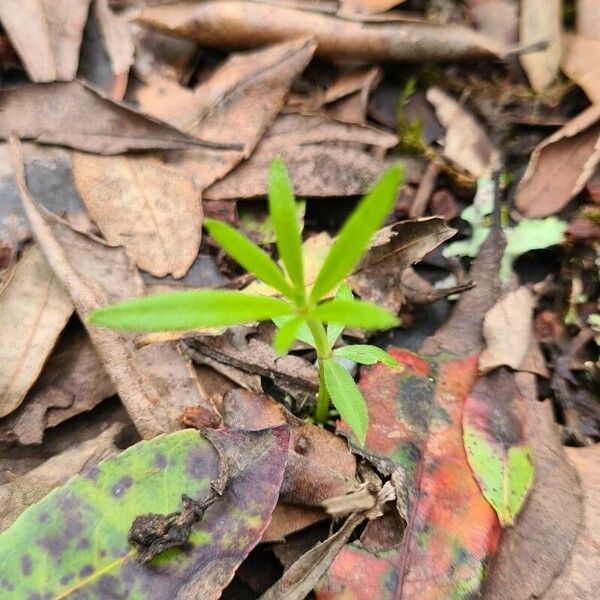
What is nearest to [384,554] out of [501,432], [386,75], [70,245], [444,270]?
[501,432]

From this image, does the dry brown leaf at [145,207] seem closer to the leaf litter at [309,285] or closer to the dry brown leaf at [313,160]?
the leaf litter at [309,285]

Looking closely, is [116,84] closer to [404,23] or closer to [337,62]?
[337,62]

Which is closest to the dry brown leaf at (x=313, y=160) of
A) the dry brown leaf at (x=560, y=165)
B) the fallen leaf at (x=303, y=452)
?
the dry brown leaf at (x=560, y=165)

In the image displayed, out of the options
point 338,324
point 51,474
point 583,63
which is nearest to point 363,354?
point 338,324

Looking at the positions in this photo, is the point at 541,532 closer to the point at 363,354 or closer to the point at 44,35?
the point at 363,354

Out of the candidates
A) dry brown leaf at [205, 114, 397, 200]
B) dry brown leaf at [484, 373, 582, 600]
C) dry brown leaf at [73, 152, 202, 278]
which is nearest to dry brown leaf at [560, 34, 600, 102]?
dry brown leaf at [205, 114, 397, 200]

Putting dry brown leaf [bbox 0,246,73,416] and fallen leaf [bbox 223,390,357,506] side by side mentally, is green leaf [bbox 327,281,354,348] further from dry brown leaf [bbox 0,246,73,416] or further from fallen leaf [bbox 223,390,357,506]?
dry brown leaf [bbox 0,246,73,416]
